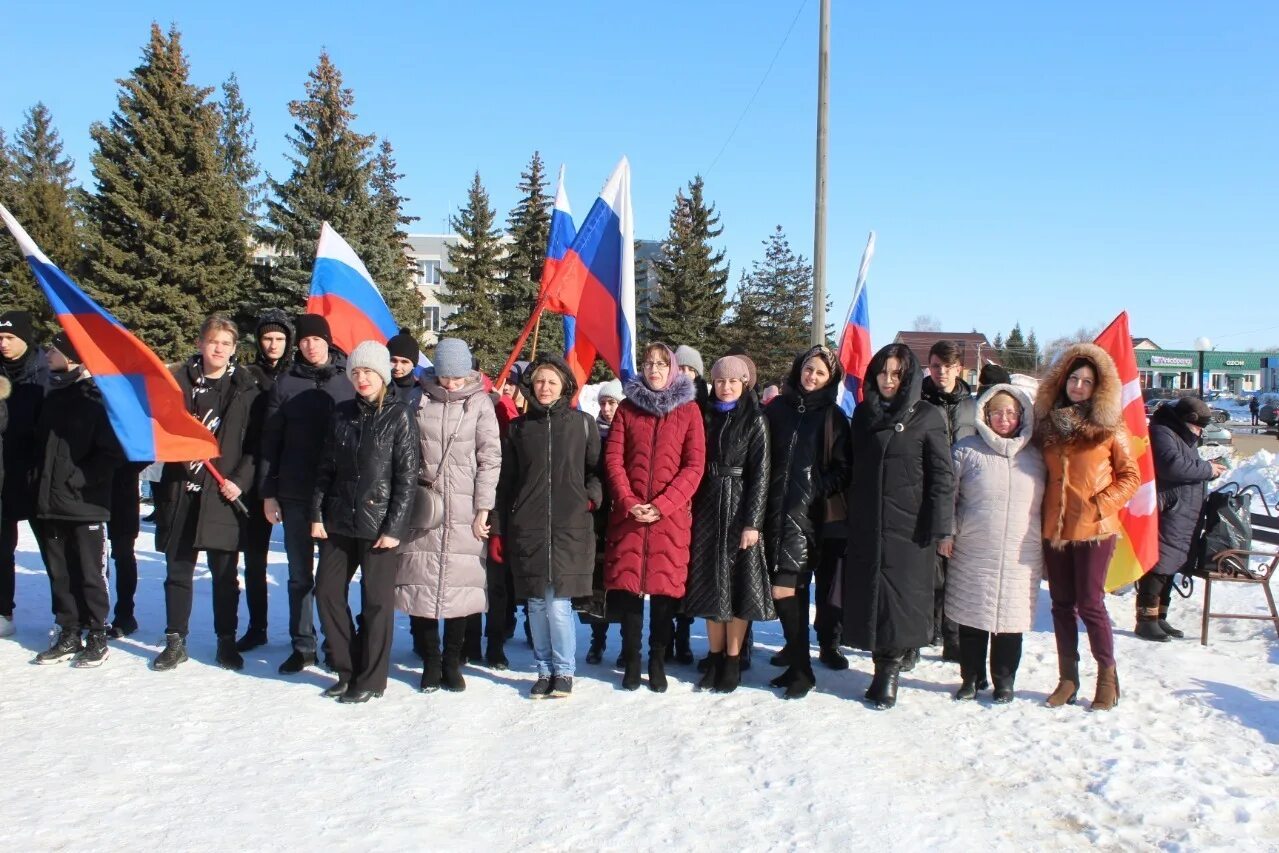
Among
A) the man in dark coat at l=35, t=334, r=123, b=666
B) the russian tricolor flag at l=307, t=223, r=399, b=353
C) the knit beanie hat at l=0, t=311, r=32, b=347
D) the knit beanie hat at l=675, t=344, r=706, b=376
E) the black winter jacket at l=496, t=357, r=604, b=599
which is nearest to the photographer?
the black winter jacket at l=496, t=357, r=604, b=599

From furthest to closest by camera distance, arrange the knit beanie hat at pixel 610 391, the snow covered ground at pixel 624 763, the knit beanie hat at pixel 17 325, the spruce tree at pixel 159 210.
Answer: the spruce tree at pixel 159 210
the knit beanie hat at pixel 610 391
the knit beanie hat at pixel 17 325
the snow covered ground at pixel 624 763

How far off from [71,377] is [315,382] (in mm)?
1471

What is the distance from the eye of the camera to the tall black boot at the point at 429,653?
16.9 ft

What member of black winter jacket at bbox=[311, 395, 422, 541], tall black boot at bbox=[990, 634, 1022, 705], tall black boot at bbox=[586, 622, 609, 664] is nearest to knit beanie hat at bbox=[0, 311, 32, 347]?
black winter jacket at bbox=[311, 395, 422, 541]

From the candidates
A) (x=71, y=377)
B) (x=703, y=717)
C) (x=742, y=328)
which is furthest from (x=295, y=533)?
(x=742, y=328)

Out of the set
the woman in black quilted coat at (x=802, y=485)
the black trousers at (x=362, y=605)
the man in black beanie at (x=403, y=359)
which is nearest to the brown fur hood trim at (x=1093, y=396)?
the woman in black quilted coat at (x=802, y=485)

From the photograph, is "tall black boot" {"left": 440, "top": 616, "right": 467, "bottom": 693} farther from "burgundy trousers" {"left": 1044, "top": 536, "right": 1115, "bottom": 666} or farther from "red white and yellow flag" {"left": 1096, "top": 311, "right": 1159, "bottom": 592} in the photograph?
"red white and yellow flag" {"left": 1096, "top": 311, "right": 1159, "bottom": 592}

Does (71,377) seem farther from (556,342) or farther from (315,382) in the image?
(556,342)

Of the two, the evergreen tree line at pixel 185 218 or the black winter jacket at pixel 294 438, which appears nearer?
the black winter jacket at pixel 294 438

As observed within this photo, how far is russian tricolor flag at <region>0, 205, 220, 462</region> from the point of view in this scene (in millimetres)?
5137

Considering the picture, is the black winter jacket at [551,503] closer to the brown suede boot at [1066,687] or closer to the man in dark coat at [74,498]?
the man in dark coat at [74,498]

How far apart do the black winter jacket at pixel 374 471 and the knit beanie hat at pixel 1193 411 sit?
17.6 ft

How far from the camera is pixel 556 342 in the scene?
34719 mm

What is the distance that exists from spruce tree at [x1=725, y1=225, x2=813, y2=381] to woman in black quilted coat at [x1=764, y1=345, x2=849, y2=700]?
34.7 metres
